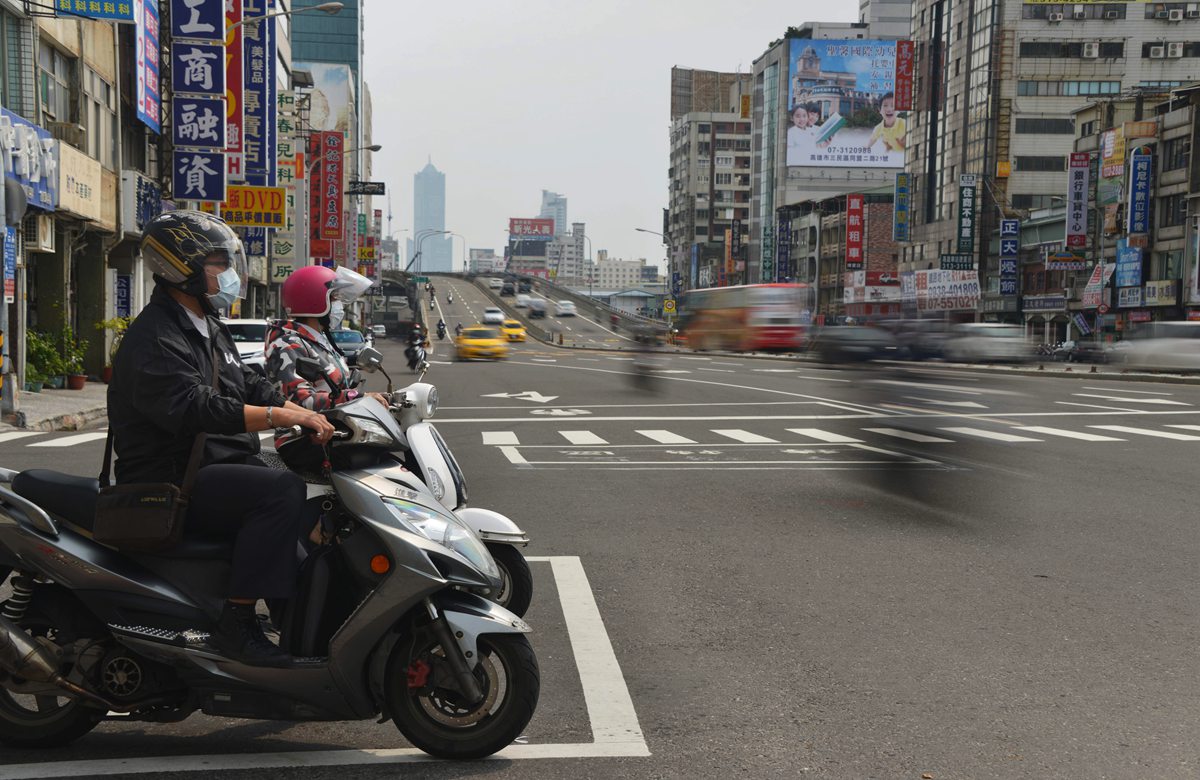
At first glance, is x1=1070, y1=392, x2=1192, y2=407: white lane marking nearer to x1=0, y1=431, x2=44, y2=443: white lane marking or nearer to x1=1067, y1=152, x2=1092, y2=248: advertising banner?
x1=0, y1=431, x2=44, y2=443: white lane marking

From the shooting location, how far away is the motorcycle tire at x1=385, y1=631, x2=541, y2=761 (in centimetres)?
425

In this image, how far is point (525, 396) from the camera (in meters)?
26.8

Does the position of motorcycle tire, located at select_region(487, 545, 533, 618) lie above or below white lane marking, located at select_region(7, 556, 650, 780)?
above

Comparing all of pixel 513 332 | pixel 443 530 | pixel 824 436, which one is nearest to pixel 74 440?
pixel 824 436

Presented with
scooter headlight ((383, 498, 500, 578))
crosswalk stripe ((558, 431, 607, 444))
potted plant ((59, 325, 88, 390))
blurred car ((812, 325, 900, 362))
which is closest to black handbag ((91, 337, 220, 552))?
scooter headlight ((383, 498, 500, 578))

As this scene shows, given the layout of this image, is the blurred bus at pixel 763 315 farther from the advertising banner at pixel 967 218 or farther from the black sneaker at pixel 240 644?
the advertising banner at pixel 967 218

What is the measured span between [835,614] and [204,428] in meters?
3.76

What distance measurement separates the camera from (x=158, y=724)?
4.80 metres

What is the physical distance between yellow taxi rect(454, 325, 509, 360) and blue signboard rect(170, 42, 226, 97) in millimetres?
22443

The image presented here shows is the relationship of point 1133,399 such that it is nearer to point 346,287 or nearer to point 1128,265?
point 346,287

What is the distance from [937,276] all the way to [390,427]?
80.2 m

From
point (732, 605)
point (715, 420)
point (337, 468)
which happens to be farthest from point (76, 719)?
point (715, 420)

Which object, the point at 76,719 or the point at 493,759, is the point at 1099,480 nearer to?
the point at 493,759

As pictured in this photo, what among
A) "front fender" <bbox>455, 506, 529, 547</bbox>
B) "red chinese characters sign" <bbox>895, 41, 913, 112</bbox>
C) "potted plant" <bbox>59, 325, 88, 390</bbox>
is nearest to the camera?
"front fender" <bbox>455, 506, 529, 547</bbox>
